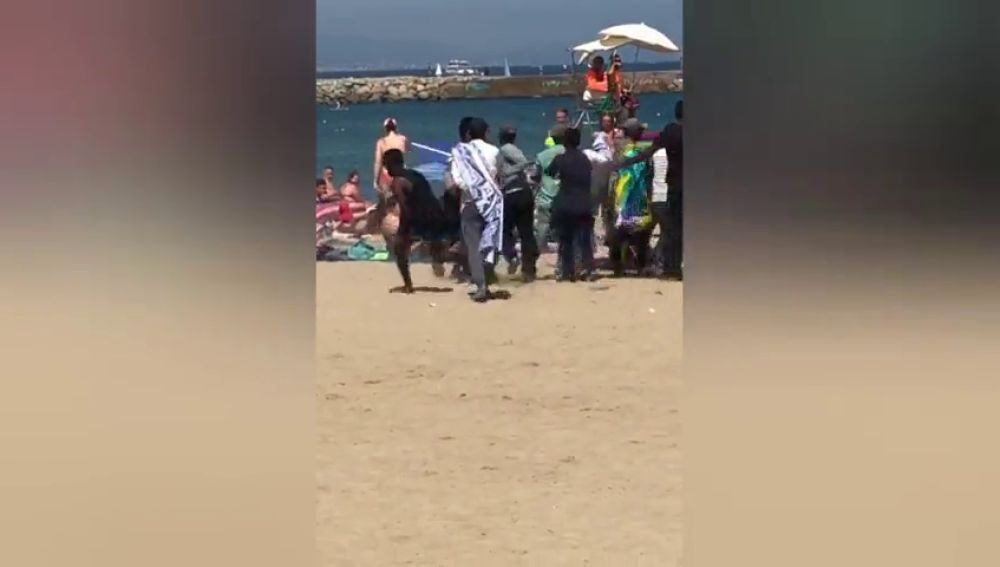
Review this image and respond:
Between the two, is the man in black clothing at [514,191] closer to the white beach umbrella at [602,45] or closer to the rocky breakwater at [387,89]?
the white beach umbrella at [602,45]

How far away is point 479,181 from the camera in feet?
13.7

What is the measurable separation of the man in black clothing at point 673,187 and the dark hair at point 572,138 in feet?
0.54

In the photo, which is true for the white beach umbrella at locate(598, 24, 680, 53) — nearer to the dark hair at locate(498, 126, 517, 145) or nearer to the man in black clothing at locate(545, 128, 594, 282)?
the man in black clothing at locate(545, 128, 594, 282)

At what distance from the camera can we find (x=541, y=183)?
451cm

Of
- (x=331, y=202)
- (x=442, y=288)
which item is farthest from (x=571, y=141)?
(x=331, y=202)

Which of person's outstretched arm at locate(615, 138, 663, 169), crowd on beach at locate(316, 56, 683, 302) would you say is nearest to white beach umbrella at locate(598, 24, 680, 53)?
crowd on beach at locate(316, 56, 683, 302)

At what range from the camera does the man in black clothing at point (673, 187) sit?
4184 millimetres

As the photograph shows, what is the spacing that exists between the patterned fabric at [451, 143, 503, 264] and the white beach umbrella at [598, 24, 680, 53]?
10.3 ft

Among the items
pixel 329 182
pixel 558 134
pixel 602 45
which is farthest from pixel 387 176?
pixel 602 45

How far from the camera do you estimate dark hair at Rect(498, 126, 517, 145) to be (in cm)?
429

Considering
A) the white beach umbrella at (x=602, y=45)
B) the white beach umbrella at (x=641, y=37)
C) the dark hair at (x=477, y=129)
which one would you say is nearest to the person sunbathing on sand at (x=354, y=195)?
the dark hair at (x=477, y=129)

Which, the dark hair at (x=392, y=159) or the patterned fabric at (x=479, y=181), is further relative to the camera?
the dark hair at (x=392, y=159)
